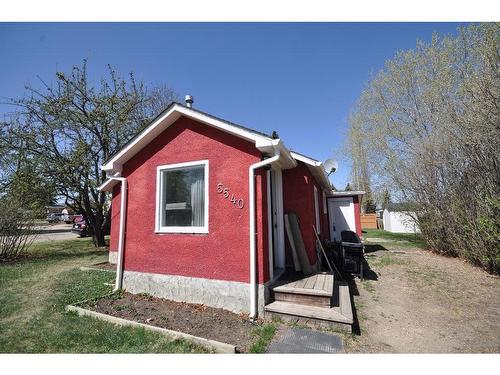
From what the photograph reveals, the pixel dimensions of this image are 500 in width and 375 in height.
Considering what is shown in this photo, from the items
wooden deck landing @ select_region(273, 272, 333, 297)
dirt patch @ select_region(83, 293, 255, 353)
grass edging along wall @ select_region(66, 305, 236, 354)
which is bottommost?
dirt patch @ select_region(83, 293, 255, 353)

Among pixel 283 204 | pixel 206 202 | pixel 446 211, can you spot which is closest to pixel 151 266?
pixel 206 202

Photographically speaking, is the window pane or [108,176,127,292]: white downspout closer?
the window pane

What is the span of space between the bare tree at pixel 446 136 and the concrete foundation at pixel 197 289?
306 inches

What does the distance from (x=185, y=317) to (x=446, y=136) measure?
11.4 m

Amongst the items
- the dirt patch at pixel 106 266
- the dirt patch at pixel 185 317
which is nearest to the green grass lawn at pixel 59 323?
the dirt patch at pixel 185 317

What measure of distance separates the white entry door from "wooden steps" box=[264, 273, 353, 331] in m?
8.78

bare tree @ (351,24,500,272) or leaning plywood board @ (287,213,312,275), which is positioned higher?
bare tree @ (351,24,500,272)

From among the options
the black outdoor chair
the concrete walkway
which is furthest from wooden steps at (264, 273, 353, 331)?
the black outdoor chair

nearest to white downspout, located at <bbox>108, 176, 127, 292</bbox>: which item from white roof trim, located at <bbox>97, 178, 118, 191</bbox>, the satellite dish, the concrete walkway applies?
the concrete walkway

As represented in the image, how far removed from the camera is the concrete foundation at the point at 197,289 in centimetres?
454

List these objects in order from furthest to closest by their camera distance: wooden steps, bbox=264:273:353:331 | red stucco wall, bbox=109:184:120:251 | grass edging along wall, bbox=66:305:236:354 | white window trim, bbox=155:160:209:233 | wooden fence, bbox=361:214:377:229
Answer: wooden fence, bbox=361:214:377:229 < red stucco wall, bbox=109:184:120:251 < white window trim, bbox=155:160:209:233 < wooden steps, bbox=264:273:353:331 < grass edging along wall, bbox=66:305:236:354

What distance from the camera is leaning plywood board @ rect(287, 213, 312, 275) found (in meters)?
5.66

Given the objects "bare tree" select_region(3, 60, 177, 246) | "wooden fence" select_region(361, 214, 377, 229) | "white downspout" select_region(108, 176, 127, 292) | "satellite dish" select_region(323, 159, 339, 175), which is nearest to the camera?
"white downspout" select_region(108, 176, 127, 292)

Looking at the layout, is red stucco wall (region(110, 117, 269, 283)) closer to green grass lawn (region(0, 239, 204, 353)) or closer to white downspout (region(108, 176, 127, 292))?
white downspout (region(108, 176, 127, 292))
